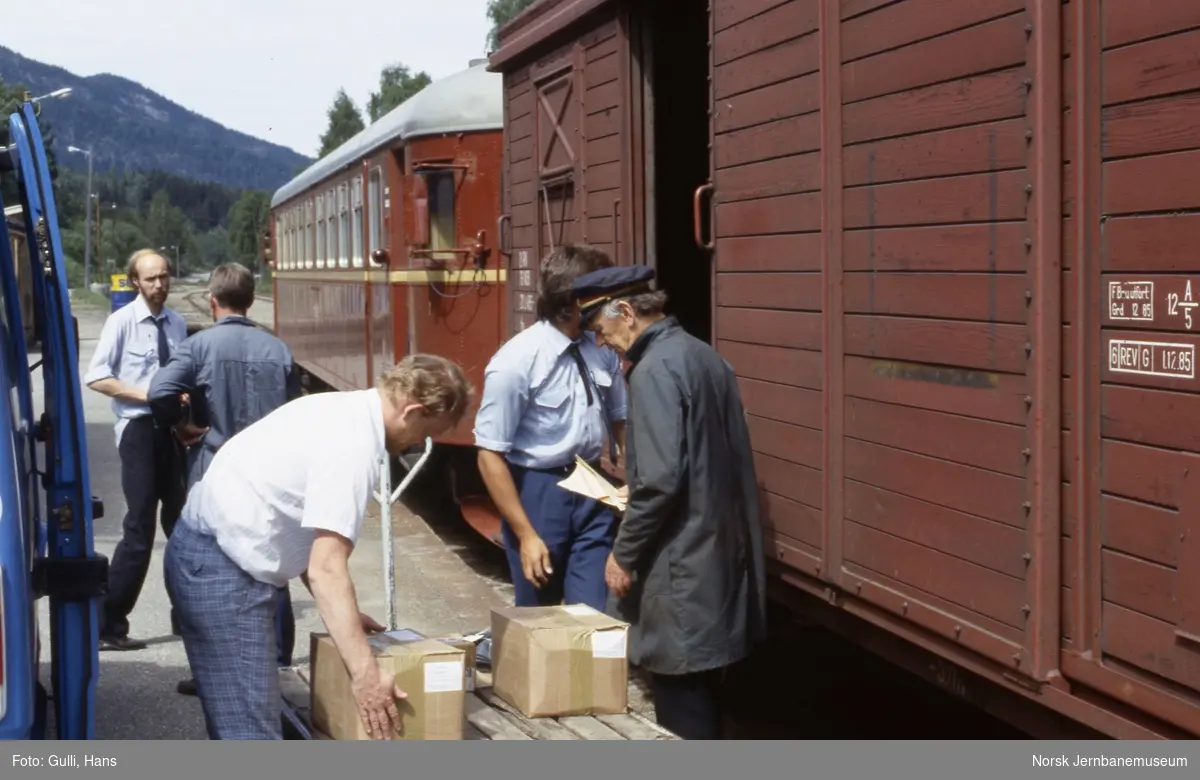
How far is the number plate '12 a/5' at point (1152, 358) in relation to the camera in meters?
2.88

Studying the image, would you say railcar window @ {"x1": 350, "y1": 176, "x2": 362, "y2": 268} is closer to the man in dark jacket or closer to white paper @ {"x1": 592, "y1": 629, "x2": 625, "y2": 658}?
the man in dark jacket

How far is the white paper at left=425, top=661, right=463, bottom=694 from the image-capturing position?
3.43m

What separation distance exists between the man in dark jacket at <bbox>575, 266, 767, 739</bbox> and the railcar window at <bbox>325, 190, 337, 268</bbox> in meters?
10.1

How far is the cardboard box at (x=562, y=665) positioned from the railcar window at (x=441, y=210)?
6.36 m

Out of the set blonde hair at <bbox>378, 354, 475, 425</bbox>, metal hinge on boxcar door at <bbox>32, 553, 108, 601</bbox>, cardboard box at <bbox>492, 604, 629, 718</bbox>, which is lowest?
cardboard box at <bbox>492, 604, 629, 718</bbox>

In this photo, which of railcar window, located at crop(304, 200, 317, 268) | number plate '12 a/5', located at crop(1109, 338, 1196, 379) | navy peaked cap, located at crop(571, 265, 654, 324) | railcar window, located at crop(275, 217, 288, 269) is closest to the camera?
number plate '12 a/5', located at crop(1109, 338, 1196, 379)

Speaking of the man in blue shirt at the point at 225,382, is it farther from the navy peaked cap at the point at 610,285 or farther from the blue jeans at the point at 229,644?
the blue jeans at the point at 229,644

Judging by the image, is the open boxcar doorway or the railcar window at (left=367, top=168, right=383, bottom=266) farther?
the railcar window at (left=367, top=168, right=383, bottom=266)

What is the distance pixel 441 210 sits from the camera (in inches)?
396

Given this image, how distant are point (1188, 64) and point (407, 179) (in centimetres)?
802

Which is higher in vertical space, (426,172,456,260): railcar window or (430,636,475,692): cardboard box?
(426,172,456,260): railcar window

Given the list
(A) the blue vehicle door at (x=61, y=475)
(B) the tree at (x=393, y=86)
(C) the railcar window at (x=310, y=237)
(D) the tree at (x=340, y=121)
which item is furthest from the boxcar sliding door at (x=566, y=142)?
(D) the tree at (x=340, y=121)

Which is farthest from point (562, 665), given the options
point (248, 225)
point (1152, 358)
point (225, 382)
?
point (248, 225)

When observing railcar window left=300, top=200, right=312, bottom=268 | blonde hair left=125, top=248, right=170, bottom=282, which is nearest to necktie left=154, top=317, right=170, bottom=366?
blonde hair left=125, top=248, right=170, bottom=282
